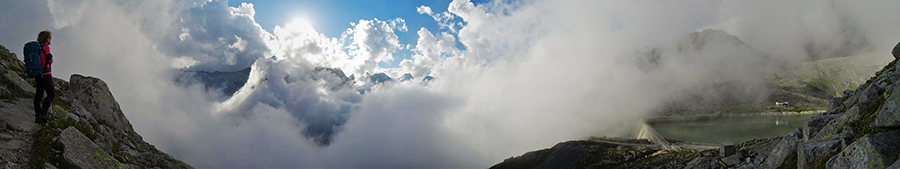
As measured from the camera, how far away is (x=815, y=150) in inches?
693

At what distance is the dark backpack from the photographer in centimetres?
1512

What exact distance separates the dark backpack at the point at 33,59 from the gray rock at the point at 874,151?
34319 mm

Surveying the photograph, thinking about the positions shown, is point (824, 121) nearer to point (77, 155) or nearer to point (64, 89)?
point (77, 155)

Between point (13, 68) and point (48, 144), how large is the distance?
13787mm

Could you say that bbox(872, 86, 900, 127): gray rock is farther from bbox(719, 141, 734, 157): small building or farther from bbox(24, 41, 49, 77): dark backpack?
bbox(24, 41, 49, 77): dark backpack

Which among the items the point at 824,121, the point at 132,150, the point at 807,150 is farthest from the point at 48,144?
the point at 824,121

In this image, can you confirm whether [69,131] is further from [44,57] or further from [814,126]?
[814,126]

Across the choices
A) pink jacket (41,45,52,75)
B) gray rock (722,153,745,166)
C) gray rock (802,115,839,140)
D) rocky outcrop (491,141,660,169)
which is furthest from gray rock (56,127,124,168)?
rocky outcrop (491,141,660,169)

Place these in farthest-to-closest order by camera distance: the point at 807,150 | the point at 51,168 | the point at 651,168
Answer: the point at 651,168
the point at 807,150
the point at 51,168

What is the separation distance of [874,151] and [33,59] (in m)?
34.5

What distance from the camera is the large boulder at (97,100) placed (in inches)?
885

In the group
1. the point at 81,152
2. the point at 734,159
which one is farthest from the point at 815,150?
the point at 81,152

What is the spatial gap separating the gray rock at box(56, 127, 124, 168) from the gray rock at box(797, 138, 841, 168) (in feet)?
107

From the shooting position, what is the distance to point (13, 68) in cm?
2136
